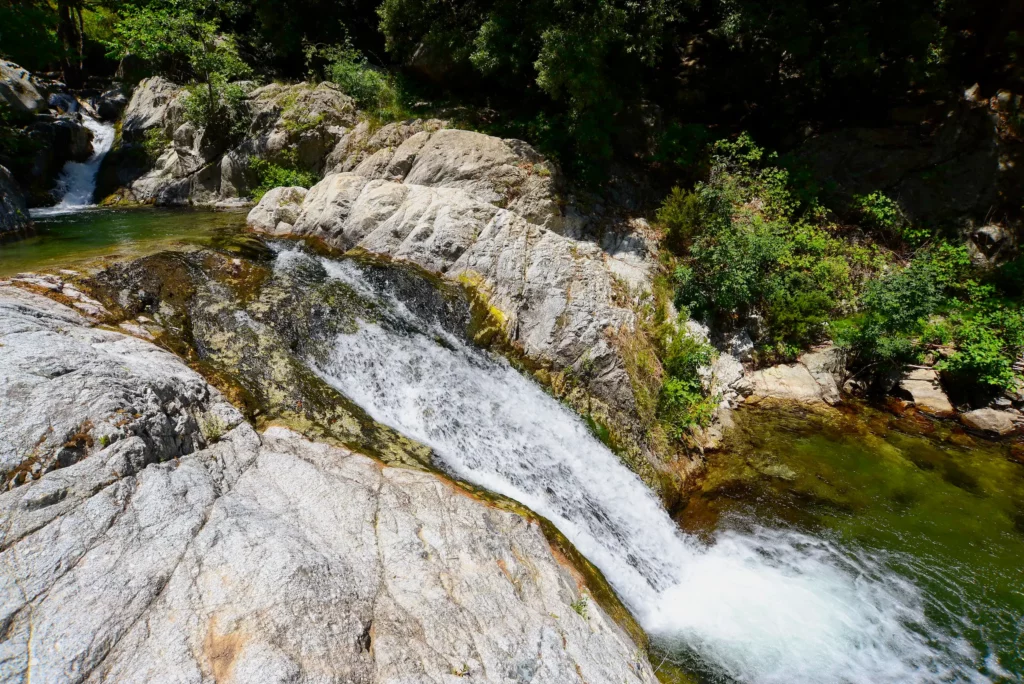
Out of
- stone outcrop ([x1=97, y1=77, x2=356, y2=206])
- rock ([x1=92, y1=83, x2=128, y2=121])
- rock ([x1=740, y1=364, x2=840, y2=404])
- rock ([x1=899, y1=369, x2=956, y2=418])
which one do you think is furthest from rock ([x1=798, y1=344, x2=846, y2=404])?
rock ([x1=92, y1=83, x2=128, y2=121])

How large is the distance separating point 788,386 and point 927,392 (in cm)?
279

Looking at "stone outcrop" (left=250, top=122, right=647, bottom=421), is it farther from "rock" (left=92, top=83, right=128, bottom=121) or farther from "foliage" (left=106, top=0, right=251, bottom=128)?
"rock" (left=92, top=83, right=128, bottom=121)

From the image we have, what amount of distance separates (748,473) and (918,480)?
290cm

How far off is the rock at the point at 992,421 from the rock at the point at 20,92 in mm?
27237

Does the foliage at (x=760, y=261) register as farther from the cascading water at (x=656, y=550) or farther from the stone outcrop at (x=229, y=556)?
the stone outcrop at (x=229, y=556)

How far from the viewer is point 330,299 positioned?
28.7 feet

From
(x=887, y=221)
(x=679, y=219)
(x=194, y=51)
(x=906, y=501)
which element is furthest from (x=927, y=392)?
(x=194, y=51)

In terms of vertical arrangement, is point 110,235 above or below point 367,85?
below

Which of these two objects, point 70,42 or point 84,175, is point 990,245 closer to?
point 84,175

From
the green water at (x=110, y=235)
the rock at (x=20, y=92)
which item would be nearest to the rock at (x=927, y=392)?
the green water at (x=110, y=235)

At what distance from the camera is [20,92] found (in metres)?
16.5

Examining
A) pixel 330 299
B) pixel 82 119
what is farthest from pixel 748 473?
pixel 82 119

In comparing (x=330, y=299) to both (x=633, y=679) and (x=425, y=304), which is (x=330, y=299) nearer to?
(x=425, y=304)

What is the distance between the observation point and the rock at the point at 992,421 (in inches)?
371
